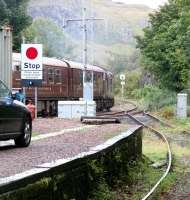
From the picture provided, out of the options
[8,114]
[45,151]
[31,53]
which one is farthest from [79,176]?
[31,53]

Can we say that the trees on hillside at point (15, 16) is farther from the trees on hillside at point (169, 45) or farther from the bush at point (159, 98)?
the bush at point (159, 98)

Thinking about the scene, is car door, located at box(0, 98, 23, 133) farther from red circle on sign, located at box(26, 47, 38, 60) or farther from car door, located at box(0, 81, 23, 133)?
red circle on sign, located at box(26, 47, 38, 60)

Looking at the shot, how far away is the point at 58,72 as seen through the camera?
40.1 metres

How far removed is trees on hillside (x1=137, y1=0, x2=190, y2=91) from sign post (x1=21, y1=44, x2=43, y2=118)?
14.9m

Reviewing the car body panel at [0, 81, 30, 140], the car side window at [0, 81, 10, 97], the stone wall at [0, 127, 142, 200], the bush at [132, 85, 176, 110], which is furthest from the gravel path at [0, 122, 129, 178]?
the bush at [132, 85, 176, 110]

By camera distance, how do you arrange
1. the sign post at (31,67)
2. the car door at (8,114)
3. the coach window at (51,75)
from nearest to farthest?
the car door at (8,114)
the sign post at (31,67)
the coach window at (51,75)

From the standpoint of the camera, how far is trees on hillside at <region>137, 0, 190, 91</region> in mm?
43688

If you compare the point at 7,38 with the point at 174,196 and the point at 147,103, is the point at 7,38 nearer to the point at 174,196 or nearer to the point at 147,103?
the point at 174,196

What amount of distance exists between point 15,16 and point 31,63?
2850 cm

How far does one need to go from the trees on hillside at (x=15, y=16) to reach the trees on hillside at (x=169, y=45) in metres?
9.08

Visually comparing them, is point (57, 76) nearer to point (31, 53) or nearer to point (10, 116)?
point (31, 53)

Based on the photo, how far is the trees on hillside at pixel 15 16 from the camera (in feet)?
169

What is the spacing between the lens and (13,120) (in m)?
14.9

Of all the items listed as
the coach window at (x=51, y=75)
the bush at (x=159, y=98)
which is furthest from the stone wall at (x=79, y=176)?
the bush at (x=159, y=98)
